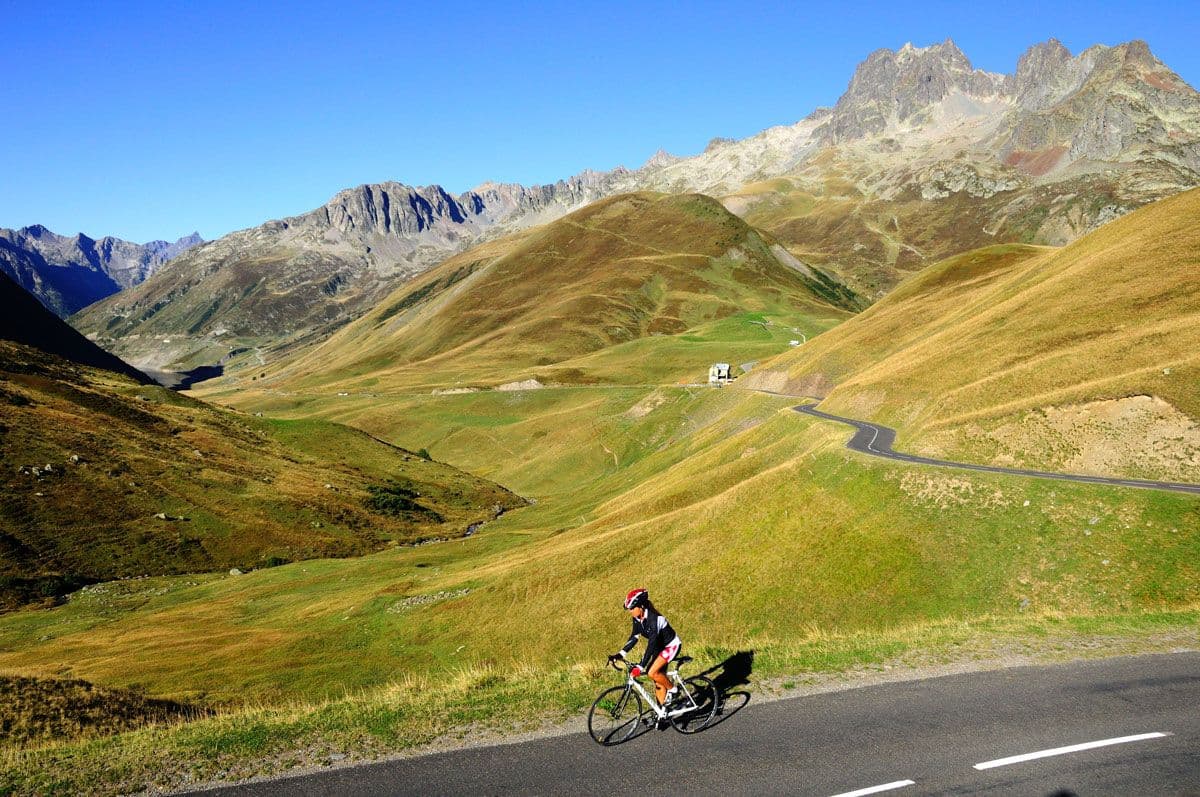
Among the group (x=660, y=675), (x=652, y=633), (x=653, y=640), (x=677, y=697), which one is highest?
(x=652, y=633)

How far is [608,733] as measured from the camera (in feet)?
59.6

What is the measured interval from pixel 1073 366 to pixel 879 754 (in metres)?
50.9

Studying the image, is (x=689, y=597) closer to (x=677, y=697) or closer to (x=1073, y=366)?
(x=677, y=697)

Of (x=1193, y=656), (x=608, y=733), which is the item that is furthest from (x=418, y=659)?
(x=1193, y=656)

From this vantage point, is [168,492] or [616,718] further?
[168,492]

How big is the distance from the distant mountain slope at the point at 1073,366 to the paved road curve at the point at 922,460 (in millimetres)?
1494

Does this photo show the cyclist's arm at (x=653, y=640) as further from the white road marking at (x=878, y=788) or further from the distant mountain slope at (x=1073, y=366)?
the distant mountain slope at (x=1073, y=366)

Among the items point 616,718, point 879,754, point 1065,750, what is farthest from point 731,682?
point 1065,750

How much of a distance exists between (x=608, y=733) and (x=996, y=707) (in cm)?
1136

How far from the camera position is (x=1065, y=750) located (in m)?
16.6

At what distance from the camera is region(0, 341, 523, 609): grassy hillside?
77.9 meters

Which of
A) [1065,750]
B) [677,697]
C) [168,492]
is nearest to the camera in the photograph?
[1065,750]

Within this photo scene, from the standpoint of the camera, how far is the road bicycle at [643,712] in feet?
59.6

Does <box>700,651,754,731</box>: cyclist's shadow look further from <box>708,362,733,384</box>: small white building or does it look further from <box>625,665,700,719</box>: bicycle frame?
<box>708,362,733,384</box>: small white building
